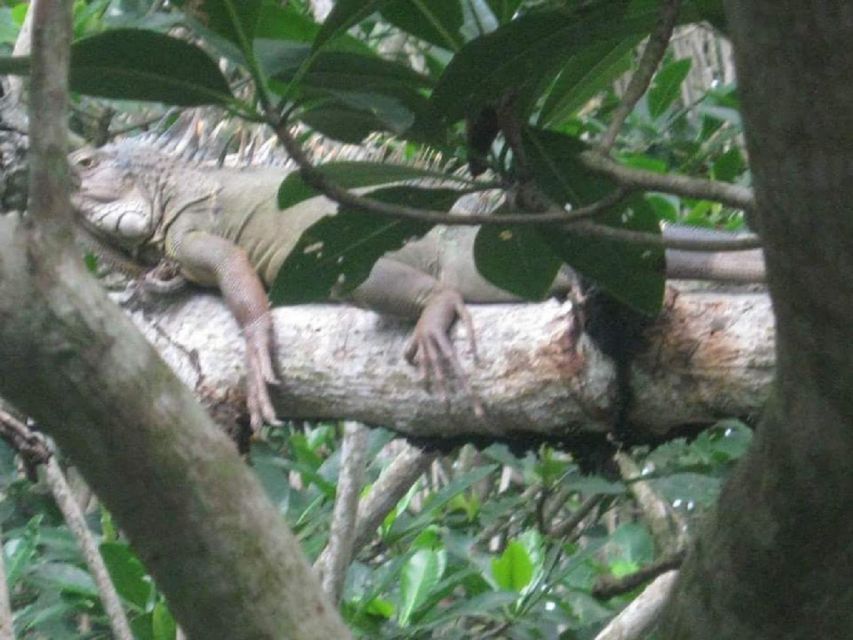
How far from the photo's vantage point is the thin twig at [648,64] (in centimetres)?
105

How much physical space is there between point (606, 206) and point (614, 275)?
0.44m

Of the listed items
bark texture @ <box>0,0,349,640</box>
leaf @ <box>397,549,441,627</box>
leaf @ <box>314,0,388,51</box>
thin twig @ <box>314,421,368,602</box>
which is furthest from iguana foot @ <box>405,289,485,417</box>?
bark texture @ <box>0,0,349,640</box>

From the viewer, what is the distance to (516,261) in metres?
1.53

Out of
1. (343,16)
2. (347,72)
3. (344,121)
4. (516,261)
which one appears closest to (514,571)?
(516,261)

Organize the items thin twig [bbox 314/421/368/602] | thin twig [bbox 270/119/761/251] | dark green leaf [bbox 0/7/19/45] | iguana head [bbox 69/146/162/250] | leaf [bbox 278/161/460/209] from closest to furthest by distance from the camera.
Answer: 1. thin twig [bbox 270/119/761/251]
2. leaf [bbox 278/161/460/209]
3. thin twig [bbox 314/421/368/602]
4. dark green leaf [bbox 0/7/19/45]
5. iguana head [bbox 69/146/162/250]

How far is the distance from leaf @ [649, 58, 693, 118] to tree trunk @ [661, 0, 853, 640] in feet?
6.67

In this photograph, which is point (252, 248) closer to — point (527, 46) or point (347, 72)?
point (347, 72)

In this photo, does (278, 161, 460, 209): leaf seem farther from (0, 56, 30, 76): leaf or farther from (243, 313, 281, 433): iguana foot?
(243, 313, 281, 433): iguana foot

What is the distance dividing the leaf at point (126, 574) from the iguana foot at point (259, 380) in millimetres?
423

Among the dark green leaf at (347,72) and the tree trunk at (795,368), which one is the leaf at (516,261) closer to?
the dark green leaf at (347,72)

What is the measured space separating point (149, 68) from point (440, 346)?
1093mm

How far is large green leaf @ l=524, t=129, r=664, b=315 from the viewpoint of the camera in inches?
51.2

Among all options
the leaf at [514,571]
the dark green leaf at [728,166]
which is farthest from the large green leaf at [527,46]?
the leaf at [514,571]

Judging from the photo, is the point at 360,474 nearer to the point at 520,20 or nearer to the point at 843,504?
the point at 520,20
